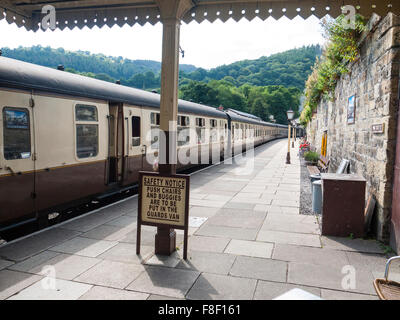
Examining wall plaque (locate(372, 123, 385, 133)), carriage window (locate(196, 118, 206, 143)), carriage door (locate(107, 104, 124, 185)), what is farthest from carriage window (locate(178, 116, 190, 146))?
wall plaque (locate(372, 123, 385, 133))

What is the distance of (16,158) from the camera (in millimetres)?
5172

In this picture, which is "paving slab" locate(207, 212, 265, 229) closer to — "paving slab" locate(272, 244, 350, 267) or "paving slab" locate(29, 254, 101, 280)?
"paving slab" locate(272, 244, 350, 267)

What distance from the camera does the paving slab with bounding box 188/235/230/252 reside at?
5.16 metres

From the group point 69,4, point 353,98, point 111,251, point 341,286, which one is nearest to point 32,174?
point 111,251

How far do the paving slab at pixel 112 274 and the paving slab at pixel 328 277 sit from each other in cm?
202

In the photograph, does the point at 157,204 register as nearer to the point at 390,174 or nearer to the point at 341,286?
the point at 341,286

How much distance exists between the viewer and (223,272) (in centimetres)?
427

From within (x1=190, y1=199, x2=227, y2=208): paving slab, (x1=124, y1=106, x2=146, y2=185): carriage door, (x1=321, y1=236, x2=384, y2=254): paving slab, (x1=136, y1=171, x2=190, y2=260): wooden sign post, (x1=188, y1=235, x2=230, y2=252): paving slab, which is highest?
(x1=124, y1=106, x2=146, y2=185): carriage door

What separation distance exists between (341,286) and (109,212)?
199 inches

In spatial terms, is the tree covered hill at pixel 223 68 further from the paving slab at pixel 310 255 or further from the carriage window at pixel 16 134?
the paving slab at pixel 310 255

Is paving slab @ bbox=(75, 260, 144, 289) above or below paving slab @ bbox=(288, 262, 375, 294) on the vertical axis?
below

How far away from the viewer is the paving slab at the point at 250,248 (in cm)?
491

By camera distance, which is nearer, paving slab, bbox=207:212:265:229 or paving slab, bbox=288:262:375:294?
paving slab, bbox=288:262:375:294

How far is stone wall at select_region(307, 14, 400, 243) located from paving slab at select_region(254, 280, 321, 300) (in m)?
2.29
